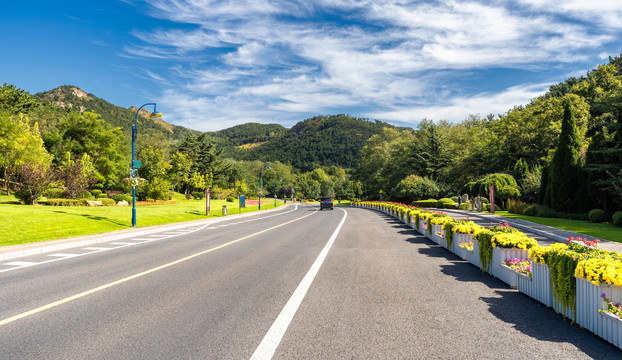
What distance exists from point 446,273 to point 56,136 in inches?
2262

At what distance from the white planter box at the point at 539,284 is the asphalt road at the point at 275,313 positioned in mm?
196

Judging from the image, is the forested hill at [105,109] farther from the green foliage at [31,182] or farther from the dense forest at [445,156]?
the green foliage at [31,182]

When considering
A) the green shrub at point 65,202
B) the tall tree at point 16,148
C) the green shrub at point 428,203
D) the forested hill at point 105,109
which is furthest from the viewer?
the forested hill at point 105,109

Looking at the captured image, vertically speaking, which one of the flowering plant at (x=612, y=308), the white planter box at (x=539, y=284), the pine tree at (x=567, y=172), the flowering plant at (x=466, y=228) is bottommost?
the white planter box at (x=539, y=284)

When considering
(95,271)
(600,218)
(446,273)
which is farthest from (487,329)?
(600,218)

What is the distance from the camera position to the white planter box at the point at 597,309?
4.11 m

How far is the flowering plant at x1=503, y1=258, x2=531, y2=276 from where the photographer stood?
6.75 m

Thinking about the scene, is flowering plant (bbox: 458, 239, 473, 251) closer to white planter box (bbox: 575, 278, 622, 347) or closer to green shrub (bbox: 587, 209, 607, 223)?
white planter box (bbox: 575, 278, 622, 347)

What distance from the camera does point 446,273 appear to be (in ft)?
27.7

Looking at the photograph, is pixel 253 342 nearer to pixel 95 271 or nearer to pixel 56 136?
pixel 95 271

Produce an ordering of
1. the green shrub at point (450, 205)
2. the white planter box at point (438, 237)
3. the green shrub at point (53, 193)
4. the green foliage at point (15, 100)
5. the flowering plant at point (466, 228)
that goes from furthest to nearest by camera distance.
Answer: the green foliage at point (15, 100), the green shrub at point (450, 205), the green shrub at point (53, 193), the white planter box at point (438, 237), the flowering plant at point (466, 228)

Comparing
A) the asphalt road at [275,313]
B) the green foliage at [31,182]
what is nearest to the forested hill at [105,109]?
the green foliage at [31,182]

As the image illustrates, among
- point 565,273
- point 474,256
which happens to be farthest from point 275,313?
point 474,256

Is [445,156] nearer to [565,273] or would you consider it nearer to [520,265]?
[520,265]
